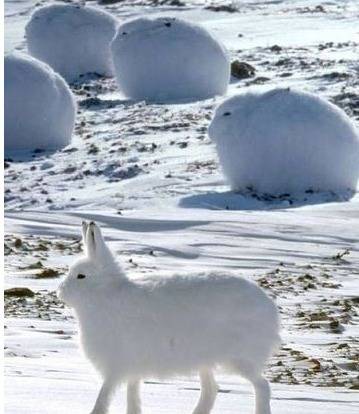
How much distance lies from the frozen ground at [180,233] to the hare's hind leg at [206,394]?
0.23 meters

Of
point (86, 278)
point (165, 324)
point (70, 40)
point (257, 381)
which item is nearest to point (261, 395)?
point (257, 381)

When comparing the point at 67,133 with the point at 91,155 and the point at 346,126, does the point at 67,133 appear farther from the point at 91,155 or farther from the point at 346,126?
the point at 346,126

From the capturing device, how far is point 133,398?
490 cm

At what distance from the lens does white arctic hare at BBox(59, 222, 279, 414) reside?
4797 mm

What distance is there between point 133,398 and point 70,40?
79.5 ft

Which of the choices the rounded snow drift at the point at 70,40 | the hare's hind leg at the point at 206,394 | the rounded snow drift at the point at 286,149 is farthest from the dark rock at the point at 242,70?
the hare's hind leg at the point at 206,394

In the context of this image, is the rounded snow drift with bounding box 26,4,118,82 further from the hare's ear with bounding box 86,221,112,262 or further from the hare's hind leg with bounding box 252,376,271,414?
the hare's hind leg with bounding box 252,376,271,414

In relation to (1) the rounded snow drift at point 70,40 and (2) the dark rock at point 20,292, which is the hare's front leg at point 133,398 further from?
(1) the rounded snow drift at point 70,40

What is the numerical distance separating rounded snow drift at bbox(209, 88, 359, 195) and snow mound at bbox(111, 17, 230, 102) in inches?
266

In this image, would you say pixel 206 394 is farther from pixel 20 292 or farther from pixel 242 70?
pixel 242 70

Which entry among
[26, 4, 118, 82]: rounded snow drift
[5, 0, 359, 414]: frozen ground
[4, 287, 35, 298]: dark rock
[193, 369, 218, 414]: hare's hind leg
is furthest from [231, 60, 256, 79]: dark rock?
[193, 369, 218, 414]: hare's hind leg

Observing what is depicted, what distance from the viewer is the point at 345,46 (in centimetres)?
2864

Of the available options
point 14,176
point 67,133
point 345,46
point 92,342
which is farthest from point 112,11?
point 92,342

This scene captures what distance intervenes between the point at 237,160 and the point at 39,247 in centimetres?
673
